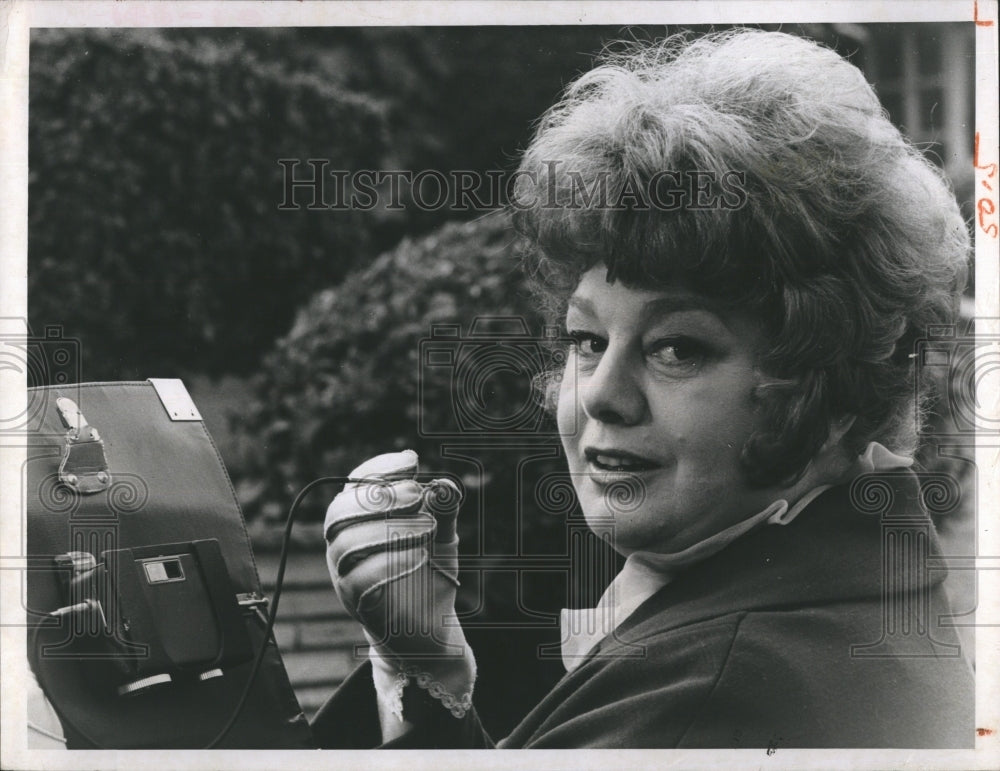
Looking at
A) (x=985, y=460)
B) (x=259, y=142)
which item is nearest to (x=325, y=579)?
(x=259, y=142)

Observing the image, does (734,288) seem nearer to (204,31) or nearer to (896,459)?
(896,459)

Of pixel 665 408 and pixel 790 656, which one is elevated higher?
pixel 665 408

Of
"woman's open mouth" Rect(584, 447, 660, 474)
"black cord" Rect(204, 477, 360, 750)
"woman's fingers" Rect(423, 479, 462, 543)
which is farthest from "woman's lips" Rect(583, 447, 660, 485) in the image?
"black cord" Rect(204, 477, 360, 750)

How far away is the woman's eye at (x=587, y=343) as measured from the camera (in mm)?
3795

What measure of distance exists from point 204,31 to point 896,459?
2729 mm

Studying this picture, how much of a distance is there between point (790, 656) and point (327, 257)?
1994 millimetres

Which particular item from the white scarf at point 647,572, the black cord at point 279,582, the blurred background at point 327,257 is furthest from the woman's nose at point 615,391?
the black cord at point 279,582

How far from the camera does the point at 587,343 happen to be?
12.5 ft

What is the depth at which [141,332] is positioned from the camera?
3.99 metres

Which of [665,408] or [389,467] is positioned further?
[389,467]

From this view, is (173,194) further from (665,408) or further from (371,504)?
(665,408)

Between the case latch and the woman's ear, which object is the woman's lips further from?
the case latch

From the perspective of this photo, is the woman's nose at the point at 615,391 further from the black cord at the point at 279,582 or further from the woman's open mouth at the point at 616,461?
the black cord at the point at 279,582

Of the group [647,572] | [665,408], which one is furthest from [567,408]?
[647,572]
